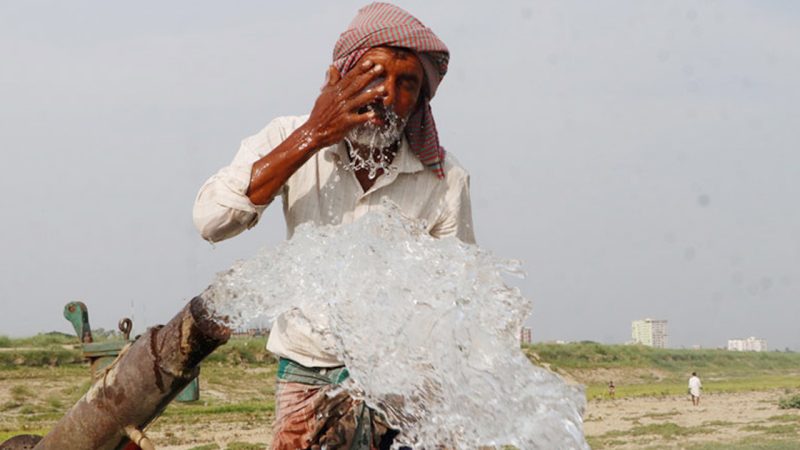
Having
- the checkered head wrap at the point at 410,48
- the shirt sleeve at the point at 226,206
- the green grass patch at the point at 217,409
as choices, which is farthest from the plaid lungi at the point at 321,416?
the green grass patch at the point at 217,409

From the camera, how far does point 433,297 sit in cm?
248

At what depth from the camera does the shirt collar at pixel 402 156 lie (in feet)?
9.11

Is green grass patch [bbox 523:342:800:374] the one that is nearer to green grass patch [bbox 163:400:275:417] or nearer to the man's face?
green grass patch [bbox 163:400:275:417]

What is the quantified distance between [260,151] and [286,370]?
0.57 m

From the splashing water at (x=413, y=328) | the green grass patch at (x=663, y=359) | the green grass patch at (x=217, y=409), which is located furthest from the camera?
the green grass patch at (x=663, y=359)

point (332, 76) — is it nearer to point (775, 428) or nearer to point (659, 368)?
point (775, 428)

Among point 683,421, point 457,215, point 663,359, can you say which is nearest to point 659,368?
point 663,359

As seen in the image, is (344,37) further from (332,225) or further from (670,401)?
(670,401)

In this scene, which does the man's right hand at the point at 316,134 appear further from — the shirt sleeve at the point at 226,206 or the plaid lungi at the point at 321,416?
the plaid lungi at the point at 321,416

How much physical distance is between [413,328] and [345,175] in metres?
0.55

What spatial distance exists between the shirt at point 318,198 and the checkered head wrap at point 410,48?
4 cm

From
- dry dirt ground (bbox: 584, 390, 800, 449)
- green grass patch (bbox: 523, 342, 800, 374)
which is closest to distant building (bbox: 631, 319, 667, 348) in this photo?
green grass patch (bbox: 523, 342, 800, 374)

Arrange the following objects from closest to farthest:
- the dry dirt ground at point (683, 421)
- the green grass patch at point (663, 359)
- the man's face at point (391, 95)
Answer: the man's face at point (391, 95)
the dry dirt ground at point (683, 421)
the green grass patch at point (663, 359)

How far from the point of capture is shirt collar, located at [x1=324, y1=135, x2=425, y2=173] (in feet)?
9.11
